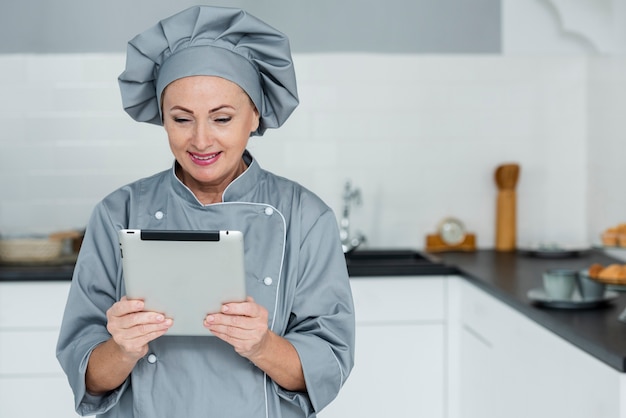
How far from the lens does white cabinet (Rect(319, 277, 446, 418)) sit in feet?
11.3

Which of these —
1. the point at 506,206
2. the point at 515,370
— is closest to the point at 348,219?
the point at 506,206

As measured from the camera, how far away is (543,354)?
246 centimetres

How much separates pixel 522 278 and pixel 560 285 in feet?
2.08

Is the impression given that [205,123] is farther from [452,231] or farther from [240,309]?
[452,231]

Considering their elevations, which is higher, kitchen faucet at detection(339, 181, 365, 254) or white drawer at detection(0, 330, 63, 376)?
kitchen faucet at detection(339, 181, 365, 254)

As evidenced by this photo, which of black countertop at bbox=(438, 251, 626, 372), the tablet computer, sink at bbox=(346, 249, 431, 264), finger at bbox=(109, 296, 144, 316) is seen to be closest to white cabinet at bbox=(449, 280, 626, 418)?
black countertop at bbox=(438, 251, 626, 372)

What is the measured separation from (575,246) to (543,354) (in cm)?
157

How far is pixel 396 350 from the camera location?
3.47m

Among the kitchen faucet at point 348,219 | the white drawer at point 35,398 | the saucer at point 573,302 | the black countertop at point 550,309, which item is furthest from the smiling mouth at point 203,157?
the kitchen faucet at point 348,219

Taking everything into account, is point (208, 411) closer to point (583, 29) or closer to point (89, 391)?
point (89, 391)

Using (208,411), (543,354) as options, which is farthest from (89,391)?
(543,354)

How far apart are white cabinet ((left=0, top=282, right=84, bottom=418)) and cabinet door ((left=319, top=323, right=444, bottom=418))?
3.49 feet

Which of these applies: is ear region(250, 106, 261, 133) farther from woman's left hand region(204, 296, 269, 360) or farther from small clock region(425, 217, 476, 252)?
small clock region(425, 217, 476, 252)

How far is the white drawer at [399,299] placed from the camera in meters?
3.44
